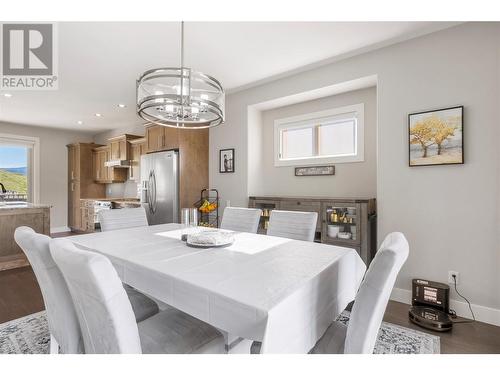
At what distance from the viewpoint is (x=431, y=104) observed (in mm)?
2447

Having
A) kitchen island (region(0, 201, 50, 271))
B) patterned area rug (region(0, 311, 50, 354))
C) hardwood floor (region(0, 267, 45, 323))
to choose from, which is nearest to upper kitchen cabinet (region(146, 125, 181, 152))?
kitchen island (region(0, 201, 50, 271))

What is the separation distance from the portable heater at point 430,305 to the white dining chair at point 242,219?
4.98 feet

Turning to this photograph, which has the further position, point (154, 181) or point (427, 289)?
point (154, 181)

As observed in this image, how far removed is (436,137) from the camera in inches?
94.6

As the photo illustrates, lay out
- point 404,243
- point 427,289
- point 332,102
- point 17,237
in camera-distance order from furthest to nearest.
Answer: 1. point 332,102
2. point 427,289
3. point 17,237
4. point 404,243

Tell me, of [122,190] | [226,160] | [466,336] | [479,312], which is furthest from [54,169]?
[479,312]

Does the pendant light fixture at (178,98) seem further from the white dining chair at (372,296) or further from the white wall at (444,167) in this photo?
the white wall at (444,167)

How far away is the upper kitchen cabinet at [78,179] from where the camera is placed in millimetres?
6379

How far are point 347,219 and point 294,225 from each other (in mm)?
894

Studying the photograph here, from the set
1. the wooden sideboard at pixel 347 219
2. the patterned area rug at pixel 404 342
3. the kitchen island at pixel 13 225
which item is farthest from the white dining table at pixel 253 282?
the kitchen island at pixel 13 225

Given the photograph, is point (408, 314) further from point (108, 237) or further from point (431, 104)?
point (108, 237)
